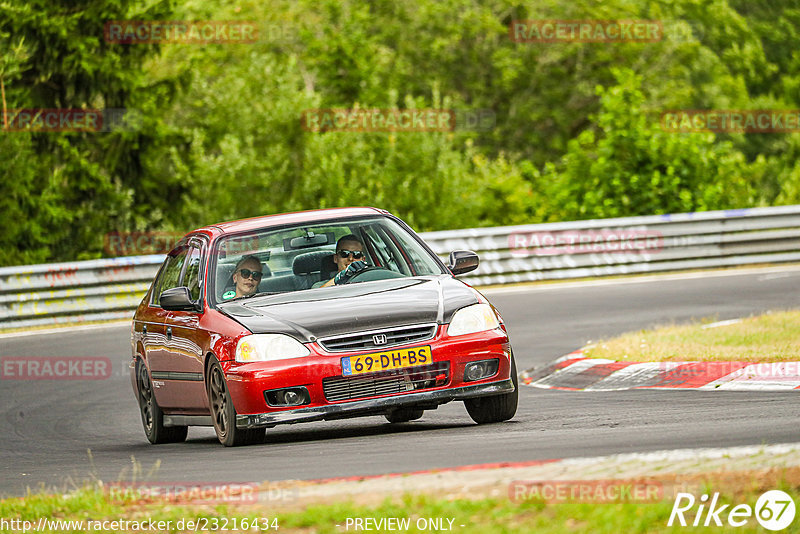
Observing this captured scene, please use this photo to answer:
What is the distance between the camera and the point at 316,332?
8.52 metres

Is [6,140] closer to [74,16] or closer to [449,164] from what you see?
[74,16]

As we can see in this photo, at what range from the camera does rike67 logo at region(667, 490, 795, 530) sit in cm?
489

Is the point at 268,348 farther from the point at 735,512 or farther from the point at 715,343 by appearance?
the point at 715,343

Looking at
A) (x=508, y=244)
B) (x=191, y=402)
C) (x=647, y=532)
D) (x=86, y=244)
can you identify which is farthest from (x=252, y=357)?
(x=86, y=244)

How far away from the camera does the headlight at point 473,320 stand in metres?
8.75

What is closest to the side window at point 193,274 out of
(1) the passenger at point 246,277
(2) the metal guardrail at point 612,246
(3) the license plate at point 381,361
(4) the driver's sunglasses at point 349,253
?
(1) the passenger at point 246,277

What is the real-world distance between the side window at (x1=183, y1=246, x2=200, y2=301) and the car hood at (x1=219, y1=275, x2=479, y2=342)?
0.56 m

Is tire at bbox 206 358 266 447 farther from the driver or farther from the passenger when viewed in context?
the driver

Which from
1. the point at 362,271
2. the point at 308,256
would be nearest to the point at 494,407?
the point at 362,271

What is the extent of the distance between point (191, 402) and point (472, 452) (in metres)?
3.06

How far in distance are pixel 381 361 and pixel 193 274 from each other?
2221 millimetres

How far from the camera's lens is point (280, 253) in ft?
32.2

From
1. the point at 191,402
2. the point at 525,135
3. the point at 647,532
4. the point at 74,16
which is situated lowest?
the point at 525,135

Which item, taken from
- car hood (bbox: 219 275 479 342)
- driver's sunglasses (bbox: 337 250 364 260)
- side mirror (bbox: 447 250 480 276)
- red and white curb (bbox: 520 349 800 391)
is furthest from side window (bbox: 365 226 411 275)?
red and white curb (bbox: 520 349 800 391)
